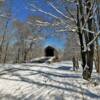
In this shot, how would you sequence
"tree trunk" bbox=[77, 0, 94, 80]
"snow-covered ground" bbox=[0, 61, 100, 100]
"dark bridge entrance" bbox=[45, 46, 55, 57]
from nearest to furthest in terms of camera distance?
"snow-covered ground" bbox=[0, 61, 100, 100] < "tree trunk" bbox=[77, 0, 94, 80] < "dark bridge entrance" bbox=[45, 46, 55, 57]

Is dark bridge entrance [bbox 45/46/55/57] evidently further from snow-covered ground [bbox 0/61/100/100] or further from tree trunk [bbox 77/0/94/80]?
snow-covered ground [bbox 0/61/100/100]

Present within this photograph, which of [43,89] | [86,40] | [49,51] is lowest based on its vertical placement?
[43,89]

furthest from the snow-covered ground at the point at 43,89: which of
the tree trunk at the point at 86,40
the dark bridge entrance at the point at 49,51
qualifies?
the dark bridge entrance at the point at 49,51

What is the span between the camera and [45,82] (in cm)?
1134

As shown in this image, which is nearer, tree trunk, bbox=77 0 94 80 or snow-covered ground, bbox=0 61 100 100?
snow-covered ground, bbox=0 61 100 100

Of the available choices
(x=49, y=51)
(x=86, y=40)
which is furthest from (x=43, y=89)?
(x=49, y=51)

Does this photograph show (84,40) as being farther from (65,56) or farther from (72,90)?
(65,56)

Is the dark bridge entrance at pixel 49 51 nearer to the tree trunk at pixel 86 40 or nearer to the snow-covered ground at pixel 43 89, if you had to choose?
the tree trunk at pixel 86 40

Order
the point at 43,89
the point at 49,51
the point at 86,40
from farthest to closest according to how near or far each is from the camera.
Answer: the point at 49,51 < the point at 86,40 < the point at 43,89

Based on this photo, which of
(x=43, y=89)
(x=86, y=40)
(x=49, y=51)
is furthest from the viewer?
(x=49, y=51)

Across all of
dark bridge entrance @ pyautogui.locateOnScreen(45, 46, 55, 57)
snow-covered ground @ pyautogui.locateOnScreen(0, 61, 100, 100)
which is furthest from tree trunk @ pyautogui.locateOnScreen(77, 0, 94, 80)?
dark bridge entrance @ pyautogui.locateOnScreen(45, 46, 55, 57)

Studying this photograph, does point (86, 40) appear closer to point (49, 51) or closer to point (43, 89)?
point (43, 89)

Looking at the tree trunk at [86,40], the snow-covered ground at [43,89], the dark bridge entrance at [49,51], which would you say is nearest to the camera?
the snow-covered ground at [43,89]

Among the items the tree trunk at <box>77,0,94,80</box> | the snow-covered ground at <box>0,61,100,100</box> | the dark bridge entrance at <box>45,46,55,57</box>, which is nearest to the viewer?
the snow-covered ground at <box>0,61,100,100</box>
